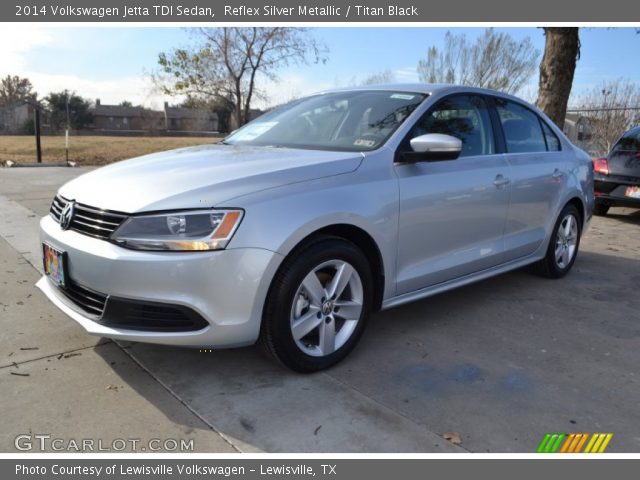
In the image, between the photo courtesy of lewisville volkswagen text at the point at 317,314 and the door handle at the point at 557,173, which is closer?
the photo courtesy of lewisville volkswagen text at the point at 317,314

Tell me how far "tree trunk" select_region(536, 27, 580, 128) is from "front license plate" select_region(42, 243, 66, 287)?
938 centimetres

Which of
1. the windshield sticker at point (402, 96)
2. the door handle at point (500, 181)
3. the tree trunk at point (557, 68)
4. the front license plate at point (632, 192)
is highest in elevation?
the tree trunk at point (557, 68)

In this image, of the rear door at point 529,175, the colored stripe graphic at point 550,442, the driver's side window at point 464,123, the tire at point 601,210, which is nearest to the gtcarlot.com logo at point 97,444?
the colored stripe graphic at point 550,442

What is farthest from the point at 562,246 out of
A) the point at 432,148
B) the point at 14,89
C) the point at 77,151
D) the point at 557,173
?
the point at 14,89

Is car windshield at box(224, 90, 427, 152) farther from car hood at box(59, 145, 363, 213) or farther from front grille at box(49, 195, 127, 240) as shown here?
front grille at box(49, 195, 127, 240)

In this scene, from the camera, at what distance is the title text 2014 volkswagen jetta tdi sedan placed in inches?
99.6

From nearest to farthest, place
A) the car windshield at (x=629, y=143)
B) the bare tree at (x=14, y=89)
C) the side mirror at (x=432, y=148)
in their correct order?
the side mirror at (x=432, y=148) → the car windshield at (x=629, y=143) → the bare tree at (x=14, y=89)

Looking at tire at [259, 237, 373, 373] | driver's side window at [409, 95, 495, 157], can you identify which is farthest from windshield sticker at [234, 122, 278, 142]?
tire at [259, 237, 373, 373]

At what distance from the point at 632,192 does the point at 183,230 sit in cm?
746

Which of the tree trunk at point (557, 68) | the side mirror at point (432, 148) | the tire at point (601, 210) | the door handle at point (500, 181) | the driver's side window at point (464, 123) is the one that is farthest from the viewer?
the tree trunk at point (557, 68)

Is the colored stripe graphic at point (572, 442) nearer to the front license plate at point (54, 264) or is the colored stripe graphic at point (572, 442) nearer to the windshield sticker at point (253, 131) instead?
the front license plate at point (54, 264)

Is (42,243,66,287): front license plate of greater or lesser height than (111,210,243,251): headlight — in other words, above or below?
below

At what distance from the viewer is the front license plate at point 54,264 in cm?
281

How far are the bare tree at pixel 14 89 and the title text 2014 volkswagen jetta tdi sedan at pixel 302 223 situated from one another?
71.4 meters
